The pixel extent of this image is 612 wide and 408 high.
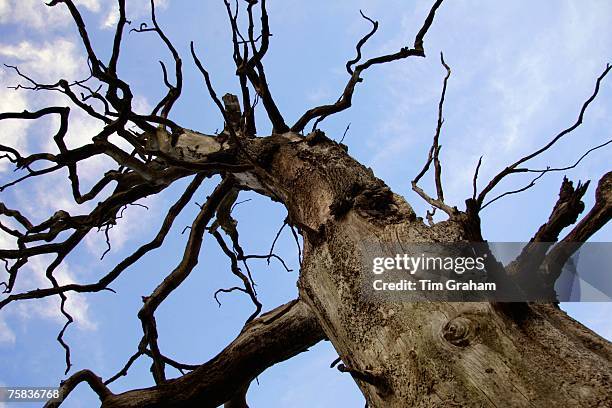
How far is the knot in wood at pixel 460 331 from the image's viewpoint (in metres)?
1.32

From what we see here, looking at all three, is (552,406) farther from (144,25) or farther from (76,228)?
(144,25)

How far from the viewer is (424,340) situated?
4.54 feet

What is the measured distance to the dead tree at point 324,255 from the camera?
1.28m

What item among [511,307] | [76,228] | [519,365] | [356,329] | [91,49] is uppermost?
[91,49]

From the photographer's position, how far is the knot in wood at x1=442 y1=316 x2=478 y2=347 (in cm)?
132

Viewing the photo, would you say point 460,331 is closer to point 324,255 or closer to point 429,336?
point 429,336

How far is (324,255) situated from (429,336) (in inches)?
23.5

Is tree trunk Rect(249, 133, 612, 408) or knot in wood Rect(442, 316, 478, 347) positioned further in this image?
knot in wood Rect(442, 316, 478, 347)

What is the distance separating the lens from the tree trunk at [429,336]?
120 centimetres

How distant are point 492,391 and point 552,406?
127mm

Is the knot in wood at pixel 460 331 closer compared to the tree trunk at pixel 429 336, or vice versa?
the tree trunk at pixel 429 336

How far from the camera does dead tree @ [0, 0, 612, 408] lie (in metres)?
1.28

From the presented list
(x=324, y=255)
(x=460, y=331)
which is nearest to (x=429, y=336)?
(x=460, y=331)

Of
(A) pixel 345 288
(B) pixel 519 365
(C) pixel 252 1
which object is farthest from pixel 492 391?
(C) pixel 252 1
